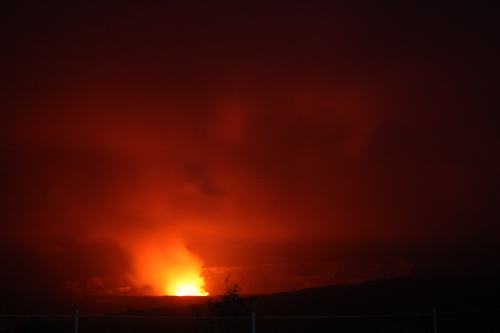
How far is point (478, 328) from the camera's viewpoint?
45094mm

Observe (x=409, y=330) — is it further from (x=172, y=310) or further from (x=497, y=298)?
(x=172, y=310)

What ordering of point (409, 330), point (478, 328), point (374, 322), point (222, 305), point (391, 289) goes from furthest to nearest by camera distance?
point (391, 289) → point (374, 322) → point (478, 328) → point (222, 305) → point (409, 330)

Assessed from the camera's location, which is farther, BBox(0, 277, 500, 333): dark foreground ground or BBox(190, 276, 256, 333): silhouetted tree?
BBox(0, 277, 500, 333): dark foreground ground

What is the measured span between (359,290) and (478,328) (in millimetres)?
48206

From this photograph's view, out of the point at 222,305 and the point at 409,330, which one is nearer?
the point at 409,330

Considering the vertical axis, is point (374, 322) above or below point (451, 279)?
below

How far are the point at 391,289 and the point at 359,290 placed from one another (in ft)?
24.4

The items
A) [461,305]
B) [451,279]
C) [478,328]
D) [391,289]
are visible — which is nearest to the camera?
[478,328]

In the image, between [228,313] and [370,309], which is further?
[370,309]

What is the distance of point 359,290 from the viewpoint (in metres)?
92.4

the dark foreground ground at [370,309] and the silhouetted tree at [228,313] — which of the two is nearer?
the silhouetted tree at [228,313]

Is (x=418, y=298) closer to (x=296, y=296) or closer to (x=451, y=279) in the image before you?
(x=451, y=279)

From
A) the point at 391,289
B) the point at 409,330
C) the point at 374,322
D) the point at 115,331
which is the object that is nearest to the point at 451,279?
the point at 391,289

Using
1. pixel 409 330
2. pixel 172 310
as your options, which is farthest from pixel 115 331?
pixel 409 330
